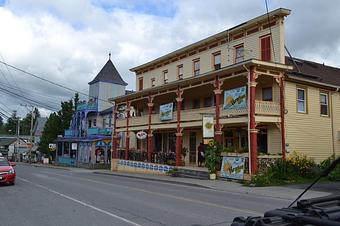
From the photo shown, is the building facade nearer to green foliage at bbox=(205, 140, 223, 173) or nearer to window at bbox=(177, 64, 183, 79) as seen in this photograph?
window at bbox=(177, 64, 183, 79)

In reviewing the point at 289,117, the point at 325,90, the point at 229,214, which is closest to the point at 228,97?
the point at 289,117

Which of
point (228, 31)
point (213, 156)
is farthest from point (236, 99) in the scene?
point (228, 31)

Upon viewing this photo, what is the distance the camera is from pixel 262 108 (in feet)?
68.3

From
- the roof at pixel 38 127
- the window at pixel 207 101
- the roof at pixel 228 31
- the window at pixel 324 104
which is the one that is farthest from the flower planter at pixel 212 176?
the roof at pixel 38 127

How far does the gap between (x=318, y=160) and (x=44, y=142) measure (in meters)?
44.2

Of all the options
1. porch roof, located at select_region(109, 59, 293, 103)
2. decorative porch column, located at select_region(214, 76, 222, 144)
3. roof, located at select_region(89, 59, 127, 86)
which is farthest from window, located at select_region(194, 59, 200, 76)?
roof, located at select_region(89, 59, 127, 86)

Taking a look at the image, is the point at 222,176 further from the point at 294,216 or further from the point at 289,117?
the point at 294,216

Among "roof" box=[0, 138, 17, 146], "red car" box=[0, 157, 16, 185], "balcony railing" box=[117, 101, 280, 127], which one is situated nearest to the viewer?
→ "red car" box=[0, 157, 16, 185]

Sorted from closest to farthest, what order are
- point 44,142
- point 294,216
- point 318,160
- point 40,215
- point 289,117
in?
point 294,216 < point 40,215 < point 289,117 < point 318,160 < point 44,142

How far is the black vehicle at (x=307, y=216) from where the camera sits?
2462 millimetres

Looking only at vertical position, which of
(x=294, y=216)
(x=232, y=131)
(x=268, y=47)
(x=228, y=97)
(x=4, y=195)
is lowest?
(x=4, y=195)

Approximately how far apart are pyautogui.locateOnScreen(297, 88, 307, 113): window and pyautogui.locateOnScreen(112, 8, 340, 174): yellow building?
6cm

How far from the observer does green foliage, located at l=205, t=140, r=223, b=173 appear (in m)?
21.7

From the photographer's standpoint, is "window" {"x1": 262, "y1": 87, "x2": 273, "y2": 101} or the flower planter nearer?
the flower planter
